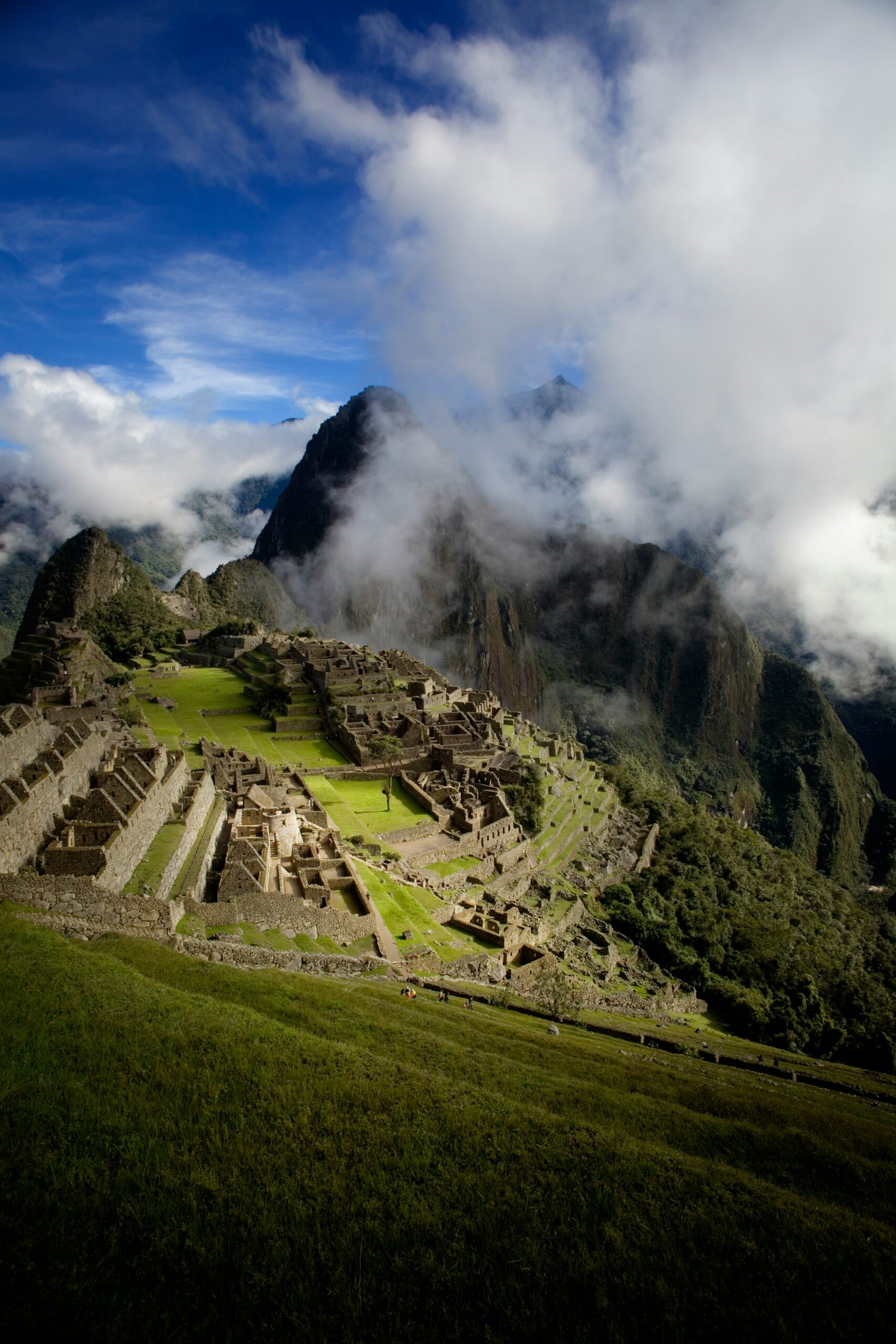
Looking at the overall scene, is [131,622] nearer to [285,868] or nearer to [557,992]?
[285,868]

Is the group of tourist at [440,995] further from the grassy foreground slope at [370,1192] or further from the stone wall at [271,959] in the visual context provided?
the grassy foreground slope at [370,1192]

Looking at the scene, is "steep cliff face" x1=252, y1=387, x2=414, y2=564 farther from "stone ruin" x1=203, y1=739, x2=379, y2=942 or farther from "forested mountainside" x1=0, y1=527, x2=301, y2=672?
"stone ruin" x1=203, y1=739, x2=379, y2=942

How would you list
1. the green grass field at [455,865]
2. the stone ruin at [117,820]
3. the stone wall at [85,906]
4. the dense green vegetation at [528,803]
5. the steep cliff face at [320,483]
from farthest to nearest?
1. the steep cliff face at [320,483]
2. the dense green vegetation at [528,803]
3. the green grass field at [455,865]
4. the stone ruin at [117,820]
5. the stone wall at [85,906]

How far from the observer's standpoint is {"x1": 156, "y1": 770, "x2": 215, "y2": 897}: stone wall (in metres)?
19.5

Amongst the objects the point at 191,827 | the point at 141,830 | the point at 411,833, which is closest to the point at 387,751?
the point at 411,833

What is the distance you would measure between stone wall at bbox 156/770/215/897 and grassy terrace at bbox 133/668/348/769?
24.7 feet

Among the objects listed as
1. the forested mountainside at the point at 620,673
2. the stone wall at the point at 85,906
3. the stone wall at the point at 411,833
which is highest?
the forested mountainside at the point at 620,673

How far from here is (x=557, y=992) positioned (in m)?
21.6

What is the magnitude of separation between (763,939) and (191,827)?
36000 mm

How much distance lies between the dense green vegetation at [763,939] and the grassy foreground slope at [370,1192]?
23.7 m

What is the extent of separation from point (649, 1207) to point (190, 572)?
115 m

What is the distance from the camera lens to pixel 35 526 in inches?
5256

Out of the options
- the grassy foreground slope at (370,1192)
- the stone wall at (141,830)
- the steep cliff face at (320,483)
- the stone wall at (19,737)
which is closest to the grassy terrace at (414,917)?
the stone wall at (141,830)

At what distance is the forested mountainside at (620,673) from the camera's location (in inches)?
5374
